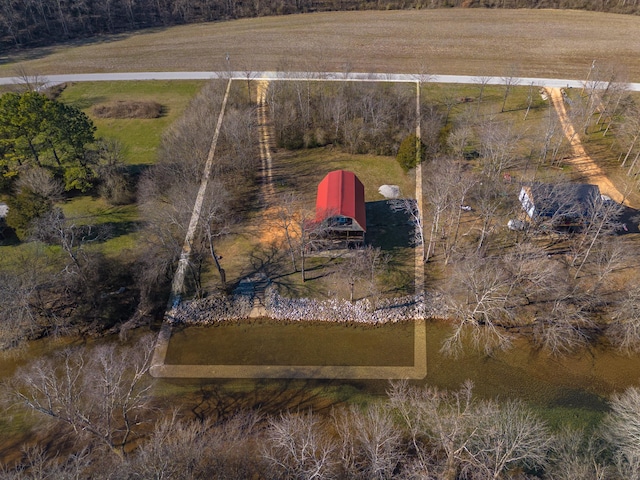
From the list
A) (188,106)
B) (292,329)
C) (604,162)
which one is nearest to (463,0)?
(604,162)

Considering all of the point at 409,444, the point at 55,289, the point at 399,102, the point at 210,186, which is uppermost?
the point at 399,102

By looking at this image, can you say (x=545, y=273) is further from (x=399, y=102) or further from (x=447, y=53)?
(x=447, y=53)

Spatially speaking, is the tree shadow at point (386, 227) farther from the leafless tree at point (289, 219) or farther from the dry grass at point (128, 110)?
the dry grass at point (128, 110)

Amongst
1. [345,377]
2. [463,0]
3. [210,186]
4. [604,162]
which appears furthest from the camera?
[463,0]

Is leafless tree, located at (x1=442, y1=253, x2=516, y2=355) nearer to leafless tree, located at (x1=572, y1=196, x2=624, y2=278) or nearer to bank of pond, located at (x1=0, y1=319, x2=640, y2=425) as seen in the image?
bank of pond, located at (x1=0, y1=319, x2=640, y2=425)

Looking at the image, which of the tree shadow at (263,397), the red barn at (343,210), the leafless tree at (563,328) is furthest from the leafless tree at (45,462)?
the leafless tree at (563,328)

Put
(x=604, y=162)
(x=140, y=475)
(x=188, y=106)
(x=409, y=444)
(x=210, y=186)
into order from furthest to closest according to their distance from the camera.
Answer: (x=188, y=106) → (x=604, y=162) → (x=210, y=186) → (x=409, y=444) → (x=140, y=475)
